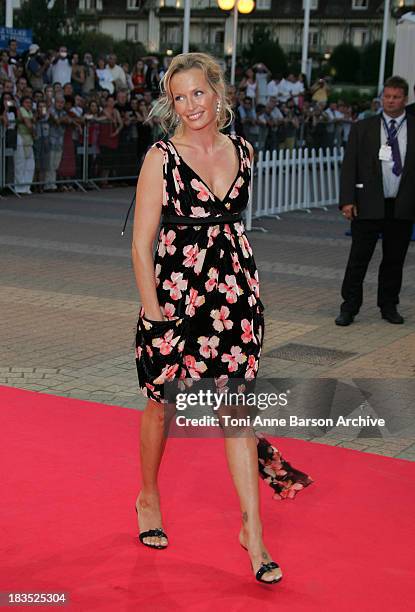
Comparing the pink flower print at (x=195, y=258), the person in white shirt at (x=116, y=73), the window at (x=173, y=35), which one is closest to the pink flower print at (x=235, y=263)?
the pink flower print at (x=195, y=258)

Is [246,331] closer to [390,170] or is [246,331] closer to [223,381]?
[223,381]

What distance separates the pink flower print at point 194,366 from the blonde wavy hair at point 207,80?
0.88 m

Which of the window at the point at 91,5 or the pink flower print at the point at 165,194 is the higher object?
the window at the point at 91,5

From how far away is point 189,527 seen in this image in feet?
14.0

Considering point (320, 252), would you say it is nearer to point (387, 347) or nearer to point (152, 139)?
point (387, 347)

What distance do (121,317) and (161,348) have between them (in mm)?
4607

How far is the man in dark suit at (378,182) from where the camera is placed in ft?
26.9

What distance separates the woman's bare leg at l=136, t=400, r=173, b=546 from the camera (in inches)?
158

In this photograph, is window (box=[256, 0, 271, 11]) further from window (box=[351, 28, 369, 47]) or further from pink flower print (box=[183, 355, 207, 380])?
pink flower print (box=[183, 355, 207, 380])

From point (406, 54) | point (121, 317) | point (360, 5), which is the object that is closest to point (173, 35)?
point (360, 5)

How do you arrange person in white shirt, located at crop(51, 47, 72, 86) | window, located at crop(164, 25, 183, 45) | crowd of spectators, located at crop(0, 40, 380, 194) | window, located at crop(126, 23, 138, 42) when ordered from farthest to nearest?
1. window, located at crop(126, 23, 138, 42)
2. window, located at crop(164, 25, 183, 45)
3. person in white shirt, located at crop(51, 47, 72, 86)
4. crowd of spectators, located at crop(0, 40, 380, 194)

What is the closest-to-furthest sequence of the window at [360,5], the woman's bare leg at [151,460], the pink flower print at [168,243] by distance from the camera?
the pink flower print at [168,243], the woman's bare leg at [151,460], the window at [360,5]

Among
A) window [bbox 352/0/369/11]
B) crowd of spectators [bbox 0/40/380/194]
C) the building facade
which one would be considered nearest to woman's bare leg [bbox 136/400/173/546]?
crowd of spectators [bbox 0/40/380/194]

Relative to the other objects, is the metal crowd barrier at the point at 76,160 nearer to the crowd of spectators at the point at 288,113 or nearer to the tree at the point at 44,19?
the crowd of spectators at the point at 288,113
